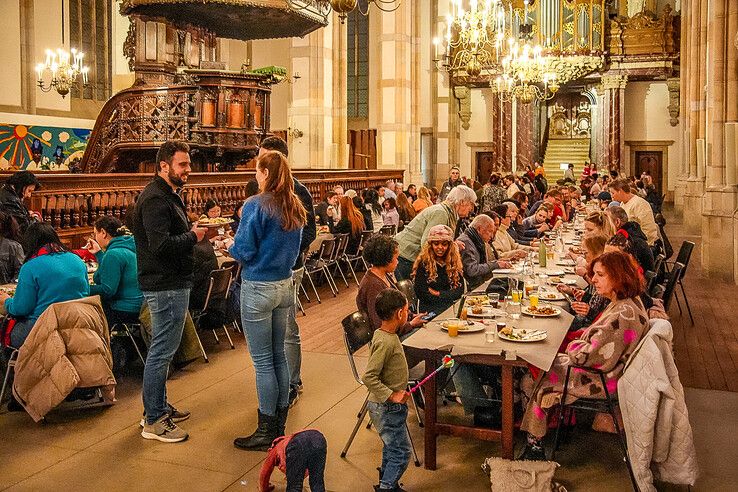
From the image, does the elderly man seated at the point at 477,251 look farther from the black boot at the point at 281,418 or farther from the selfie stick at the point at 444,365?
the selfie stick at the point at 444,365

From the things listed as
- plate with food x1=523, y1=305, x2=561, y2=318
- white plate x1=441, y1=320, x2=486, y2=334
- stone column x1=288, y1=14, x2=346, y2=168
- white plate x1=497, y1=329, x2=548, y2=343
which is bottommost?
white plate x1=497, y1=329, x2=548, y2=343

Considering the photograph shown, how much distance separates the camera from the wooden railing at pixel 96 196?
361 inches

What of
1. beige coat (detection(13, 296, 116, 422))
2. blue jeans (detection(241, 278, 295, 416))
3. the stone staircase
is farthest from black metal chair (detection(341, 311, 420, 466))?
the stone staircase

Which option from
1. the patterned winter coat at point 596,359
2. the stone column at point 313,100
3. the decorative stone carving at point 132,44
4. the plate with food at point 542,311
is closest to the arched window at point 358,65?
the stone column at point 313,100

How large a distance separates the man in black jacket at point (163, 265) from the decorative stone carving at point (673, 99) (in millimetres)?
25899

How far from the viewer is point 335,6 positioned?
8.29m

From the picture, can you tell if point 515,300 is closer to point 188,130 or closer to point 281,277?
point 281,277

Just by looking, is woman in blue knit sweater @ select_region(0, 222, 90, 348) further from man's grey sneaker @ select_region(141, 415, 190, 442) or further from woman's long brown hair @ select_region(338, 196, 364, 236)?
woman's long brown hair @ select_region(338, 196, 364, 236)

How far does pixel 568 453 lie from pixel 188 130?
994 cm

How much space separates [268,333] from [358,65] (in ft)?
88.9

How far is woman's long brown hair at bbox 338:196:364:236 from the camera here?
11.2 metres

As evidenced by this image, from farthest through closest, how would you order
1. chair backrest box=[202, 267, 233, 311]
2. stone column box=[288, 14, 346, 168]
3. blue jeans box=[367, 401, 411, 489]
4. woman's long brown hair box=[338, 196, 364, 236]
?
stone column box=[288, 14, 346, 168] → woman's long brown hair box=[338, 196, 364, 236] → chair backrest box=[202, 267, 233, 311] → blue jeans box=[367, 401, 411, 489]

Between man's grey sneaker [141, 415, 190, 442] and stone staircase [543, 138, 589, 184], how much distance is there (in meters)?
26.2

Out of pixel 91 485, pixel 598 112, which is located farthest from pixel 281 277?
pixel 598 112
